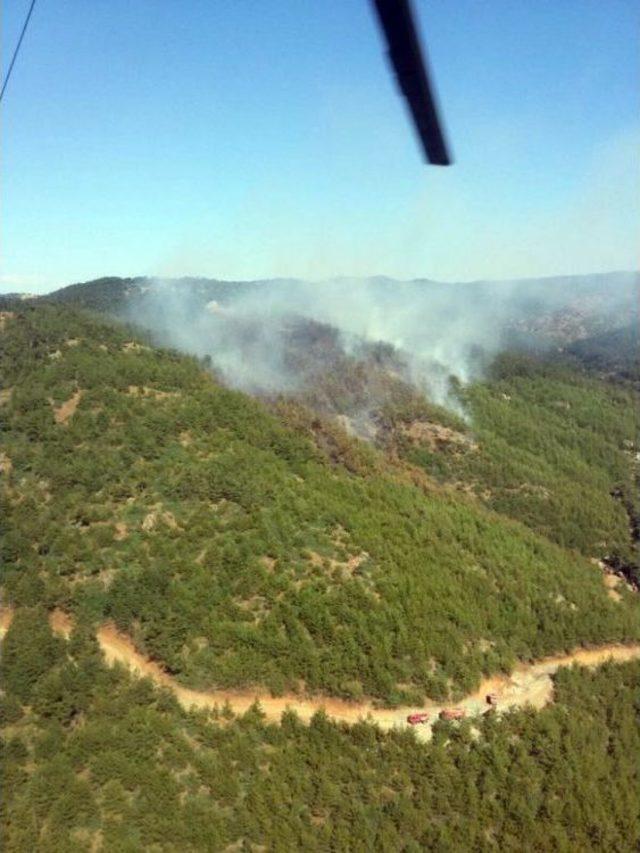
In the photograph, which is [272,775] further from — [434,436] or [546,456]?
[546,456]

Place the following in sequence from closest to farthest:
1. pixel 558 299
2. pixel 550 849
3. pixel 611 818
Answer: pixel 550 849 < pixel 611 818 < pixel 558 299

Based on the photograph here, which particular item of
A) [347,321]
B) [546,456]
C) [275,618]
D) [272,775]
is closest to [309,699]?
[275,618]

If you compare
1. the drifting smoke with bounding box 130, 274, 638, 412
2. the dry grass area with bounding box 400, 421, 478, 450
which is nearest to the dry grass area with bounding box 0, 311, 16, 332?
the drifting smoke with bounding box 130, 274, 638, 412

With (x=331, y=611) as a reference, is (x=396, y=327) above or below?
above

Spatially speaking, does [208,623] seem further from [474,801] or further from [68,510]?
[474,801]

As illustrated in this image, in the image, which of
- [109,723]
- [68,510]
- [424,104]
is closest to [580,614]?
[109,723]

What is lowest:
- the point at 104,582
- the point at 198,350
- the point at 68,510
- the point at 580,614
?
the point at 580,614

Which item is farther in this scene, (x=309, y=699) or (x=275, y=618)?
(x=275, y=618)
